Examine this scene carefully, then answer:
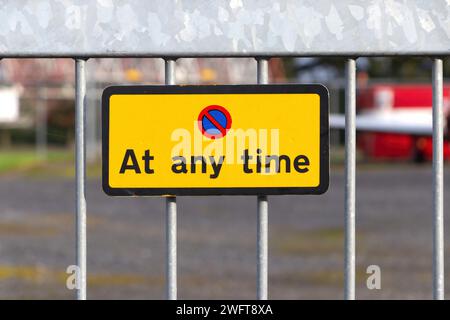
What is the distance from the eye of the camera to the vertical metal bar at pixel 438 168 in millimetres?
2641

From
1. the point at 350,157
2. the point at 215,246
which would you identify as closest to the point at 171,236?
the point at 350,157

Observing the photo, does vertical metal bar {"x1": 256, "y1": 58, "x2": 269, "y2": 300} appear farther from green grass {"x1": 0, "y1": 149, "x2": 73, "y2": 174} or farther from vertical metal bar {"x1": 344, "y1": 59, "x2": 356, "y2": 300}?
green grass {"x1": 0, "y1": 149, "x2": 73, "y2": 174}

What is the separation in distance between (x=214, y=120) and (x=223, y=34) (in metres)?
0.21

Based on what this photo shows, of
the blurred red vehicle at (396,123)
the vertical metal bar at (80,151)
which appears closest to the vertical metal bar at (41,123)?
the blurred red vehicle at (396,123)

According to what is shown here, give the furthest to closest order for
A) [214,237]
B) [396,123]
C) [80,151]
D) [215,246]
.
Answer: [396,123] < [214,237] < [215,246] < [80,151]

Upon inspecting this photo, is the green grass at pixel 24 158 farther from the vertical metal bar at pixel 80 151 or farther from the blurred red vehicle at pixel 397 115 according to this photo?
the vertical metal bar at pixel 80 151

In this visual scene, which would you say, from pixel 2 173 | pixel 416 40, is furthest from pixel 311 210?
pixel 416 40

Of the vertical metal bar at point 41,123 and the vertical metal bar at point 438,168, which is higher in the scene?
the vertical metal bar at point 41,123

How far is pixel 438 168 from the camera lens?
2.66 metres

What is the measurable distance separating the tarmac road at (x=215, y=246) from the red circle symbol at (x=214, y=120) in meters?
7.26

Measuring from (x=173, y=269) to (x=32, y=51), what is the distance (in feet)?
1.88

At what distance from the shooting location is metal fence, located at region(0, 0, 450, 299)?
2.58 metres

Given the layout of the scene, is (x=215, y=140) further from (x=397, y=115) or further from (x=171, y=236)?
(x=397, y=115)

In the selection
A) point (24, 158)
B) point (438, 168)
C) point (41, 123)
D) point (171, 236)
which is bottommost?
point (171, 236)
